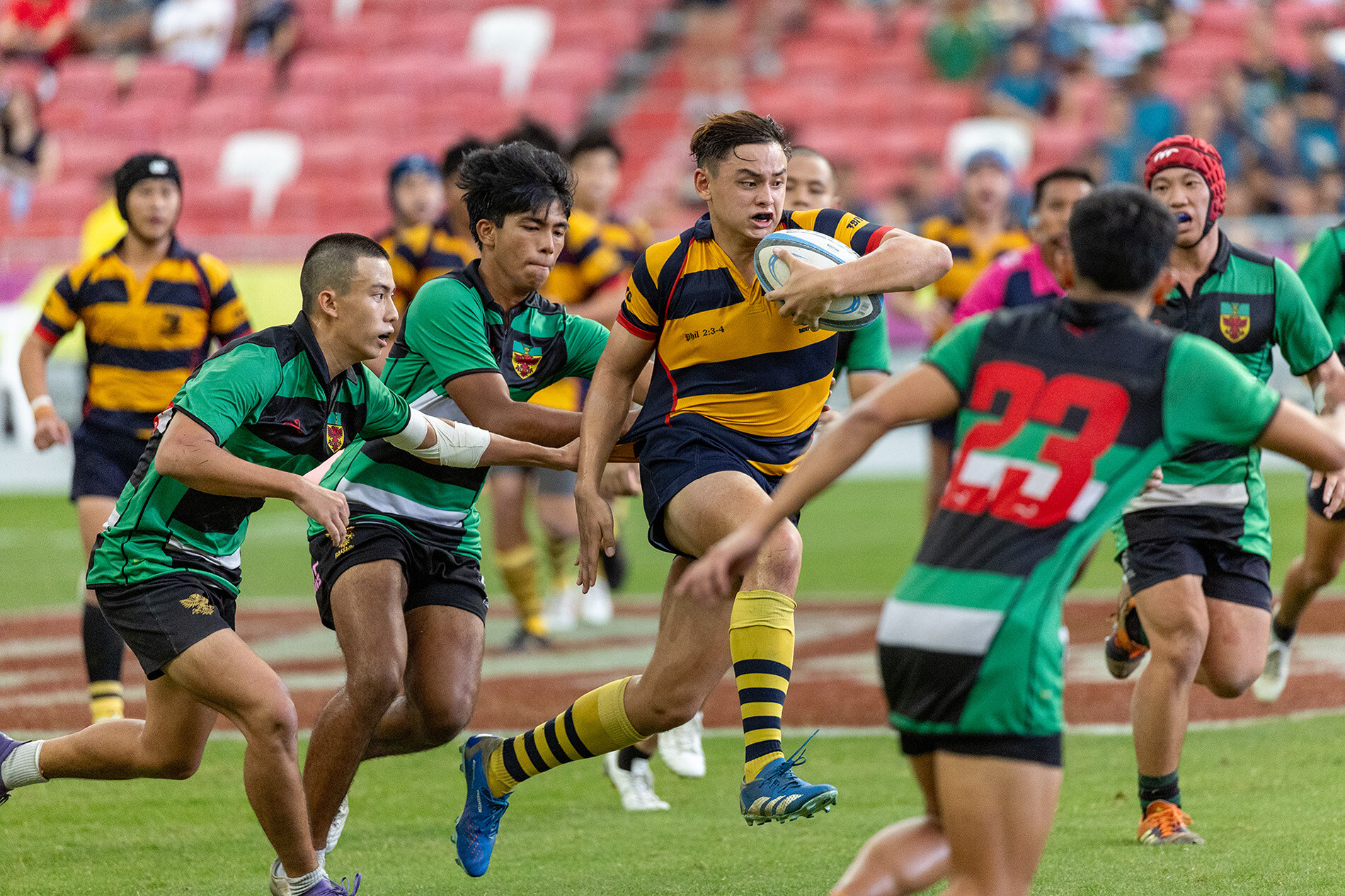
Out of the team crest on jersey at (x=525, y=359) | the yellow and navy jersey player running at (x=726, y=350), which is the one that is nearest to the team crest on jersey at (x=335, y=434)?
the team crest on jersey at (x=525, y=359)

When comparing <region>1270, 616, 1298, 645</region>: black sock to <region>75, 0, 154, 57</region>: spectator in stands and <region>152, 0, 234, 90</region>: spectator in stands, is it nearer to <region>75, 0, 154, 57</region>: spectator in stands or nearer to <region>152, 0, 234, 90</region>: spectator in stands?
<region>152, 0, 234, 90</region>: spectator in stands

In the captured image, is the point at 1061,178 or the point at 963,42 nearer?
the point at 1061,178

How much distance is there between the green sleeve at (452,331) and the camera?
536cm

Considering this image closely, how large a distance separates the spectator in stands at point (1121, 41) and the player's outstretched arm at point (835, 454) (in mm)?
16323

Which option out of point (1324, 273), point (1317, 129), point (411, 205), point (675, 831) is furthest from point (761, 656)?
point (1317, 129)

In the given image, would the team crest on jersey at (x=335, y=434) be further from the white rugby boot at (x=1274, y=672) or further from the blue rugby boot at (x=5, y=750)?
the white rugby boot at (x=1274, y=672)

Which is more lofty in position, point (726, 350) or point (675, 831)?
point (726, 350)

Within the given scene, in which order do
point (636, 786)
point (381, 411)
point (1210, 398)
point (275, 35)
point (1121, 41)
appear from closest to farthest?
point (1210, 398), point (381, 411), point (636, 786), point (1121, 41), point (275, 35)

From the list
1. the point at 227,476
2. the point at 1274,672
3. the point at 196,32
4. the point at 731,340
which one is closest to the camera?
the point at 227,476

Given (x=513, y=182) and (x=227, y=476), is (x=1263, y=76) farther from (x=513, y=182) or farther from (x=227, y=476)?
(x=227, y=476)

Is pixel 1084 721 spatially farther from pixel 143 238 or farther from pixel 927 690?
pixel 143 238

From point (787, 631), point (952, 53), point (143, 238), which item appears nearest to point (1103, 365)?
point (787, 631)

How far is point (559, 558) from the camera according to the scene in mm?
10570

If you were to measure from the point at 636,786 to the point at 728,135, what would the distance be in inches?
105
